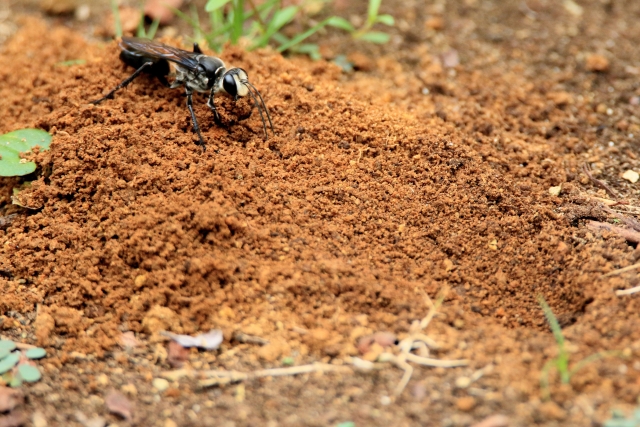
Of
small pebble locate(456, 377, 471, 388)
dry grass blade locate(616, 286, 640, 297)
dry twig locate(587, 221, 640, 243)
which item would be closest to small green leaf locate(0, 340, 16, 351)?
small pebble locate(456, 377, 471, 388)

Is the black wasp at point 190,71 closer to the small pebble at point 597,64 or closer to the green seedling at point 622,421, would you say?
the green seedling at point 622,421

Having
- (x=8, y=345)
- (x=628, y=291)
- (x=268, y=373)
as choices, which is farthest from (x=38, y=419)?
(x=628, y=291)

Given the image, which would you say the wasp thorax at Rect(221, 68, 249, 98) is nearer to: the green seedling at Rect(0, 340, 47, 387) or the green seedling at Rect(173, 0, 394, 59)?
the green seedling at Rect(173, 0, 394, 59)

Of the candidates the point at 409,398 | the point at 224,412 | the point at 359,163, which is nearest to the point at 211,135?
the point at 359,163

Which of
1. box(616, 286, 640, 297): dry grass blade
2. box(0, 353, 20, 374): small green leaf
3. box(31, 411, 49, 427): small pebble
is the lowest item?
box(31, 411, 49, 427): small pebble

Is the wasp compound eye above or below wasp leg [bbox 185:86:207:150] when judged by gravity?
above

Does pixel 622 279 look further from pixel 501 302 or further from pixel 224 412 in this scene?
pixel 224 412

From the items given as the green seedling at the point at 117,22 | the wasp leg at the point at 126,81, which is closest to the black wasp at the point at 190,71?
the wasp leg at the point at 126,81
